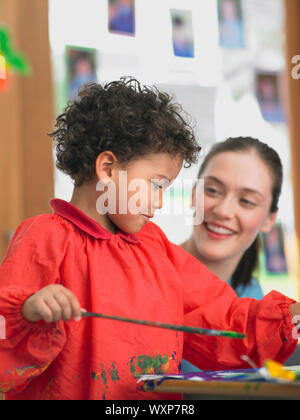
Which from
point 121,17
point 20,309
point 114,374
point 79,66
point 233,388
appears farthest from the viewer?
point 121,17

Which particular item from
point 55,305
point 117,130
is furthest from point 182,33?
point 55,305

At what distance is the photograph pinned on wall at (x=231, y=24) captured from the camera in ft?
8.16

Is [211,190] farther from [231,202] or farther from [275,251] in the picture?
[275,251]

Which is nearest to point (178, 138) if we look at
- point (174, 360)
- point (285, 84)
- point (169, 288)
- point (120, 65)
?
point (169, 288)

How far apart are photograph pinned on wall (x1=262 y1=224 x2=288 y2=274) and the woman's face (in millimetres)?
1197

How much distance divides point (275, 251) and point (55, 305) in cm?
203

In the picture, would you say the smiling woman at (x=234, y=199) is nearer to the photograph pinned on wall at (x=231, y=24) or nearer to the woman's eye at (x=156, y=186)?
the woman's eye at (x=156, y=186)

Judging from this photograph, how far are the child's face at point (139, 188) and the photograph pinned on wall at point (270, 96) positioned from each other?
175cm

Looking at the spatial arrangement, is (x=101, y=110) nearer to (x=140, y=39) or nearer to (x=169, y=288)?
(x=169, y=288)

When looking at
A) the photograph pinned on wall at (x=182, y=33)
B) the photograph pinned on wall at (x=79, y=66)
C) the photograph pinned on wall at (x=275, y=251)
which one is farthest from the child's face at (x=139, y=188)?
the photograph pinned on wall at (x=275, y=251)

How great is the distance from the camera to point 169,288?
97 centimetres

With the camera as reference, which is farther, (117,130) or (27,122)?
(27,122)

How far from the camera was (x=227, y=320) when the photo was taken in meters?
0.97

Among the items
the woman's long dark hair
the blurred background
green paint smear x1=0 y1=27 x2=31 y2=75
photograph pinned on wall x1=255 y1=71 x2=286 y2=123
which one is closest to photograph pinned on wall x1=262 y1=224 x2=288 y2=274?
the blurred background
